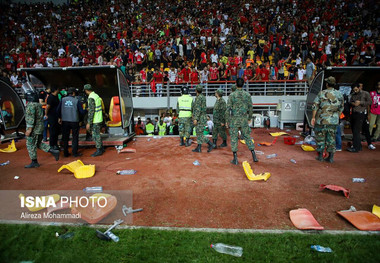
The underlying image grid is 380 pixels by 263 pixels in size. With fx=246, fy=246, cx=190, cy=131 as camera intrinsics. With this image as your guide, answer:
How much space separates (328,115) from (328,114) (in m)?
0.02

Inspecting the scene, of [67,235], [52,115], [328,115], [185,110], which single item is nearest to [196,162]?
[185,110]

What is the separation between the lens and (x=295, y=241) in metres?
3.02

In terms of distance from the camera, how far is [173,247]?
2.93 m

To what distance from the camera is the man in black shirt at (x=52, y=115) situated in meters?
7.21

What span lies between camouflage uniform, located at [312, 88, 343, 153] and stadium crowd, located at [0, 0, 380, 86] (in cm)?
756

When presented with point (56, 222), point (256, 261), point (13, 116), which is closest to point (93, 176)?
point (56, 222)

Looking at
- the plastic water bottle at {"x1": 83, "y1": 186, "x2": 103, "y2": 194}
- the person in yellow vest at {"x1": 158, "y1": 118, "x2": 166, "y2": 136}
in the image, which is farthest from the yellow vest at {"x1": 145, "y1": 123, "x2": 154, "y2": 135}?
the plastic water bottle at {"x1": 83, "y1": 186, "x2": 103, "y2": 194}

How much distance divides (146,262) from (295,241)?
1.81 metres

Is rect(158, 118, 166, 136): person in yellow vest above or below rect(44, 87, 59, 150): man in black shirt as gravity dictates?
below

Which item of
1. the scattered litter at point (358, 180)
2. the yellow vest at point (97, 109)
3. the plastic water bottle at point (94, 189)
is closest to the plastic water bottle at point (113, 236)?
the plastic water bottle at point (94, 189)

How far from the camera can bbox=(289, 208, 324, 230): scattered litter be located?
3.31 meters

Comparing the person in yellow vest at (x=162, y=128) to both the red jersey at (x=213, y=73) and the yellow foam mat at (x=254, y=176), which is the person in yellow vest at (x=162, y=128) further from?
the yellow foam mat at (x=254, y=176)

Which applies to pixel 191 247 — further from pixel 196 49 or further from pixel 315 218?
pixel 196 49

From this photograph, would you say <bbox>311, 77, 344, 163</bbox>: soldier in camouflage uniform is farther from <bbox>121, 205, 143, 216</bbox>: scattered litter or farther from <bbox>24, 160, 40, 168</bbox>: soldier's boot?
<bbox>24, 160, 40, 168</bbox>: soldier's boot
